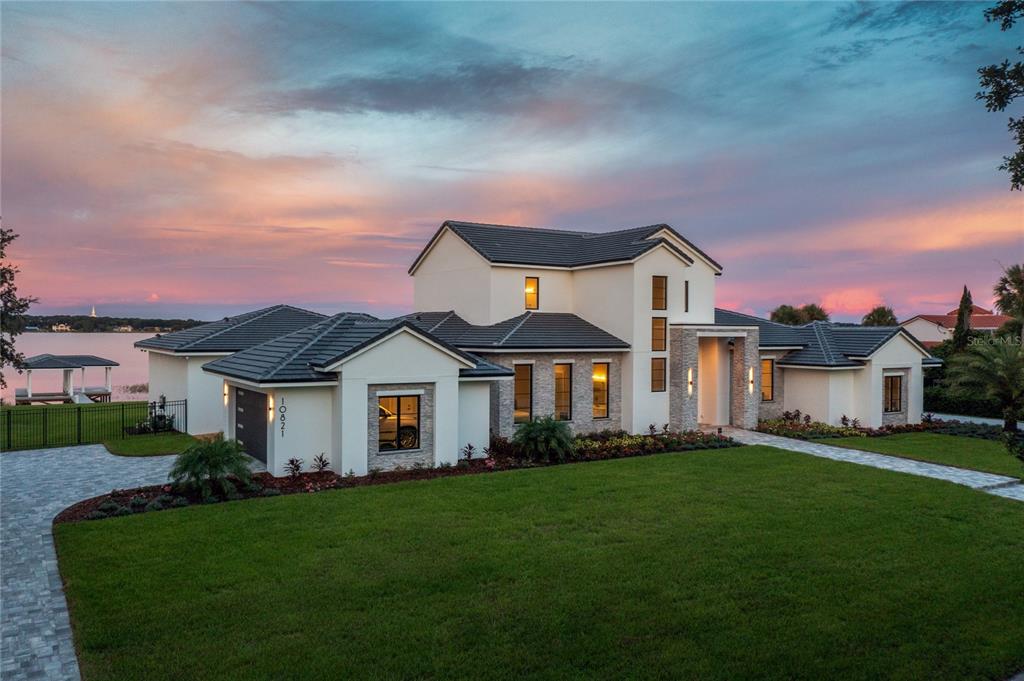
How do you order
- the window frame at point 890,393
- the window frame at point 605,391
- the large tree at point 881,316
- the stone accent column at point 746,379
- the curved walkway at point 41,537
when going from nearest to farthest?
the curved walkway at point 41,537 → the window frame at point 605,391 → the stone accent column at point 746,379 → the window frame at point 890,393 → the large tree at point 881,316

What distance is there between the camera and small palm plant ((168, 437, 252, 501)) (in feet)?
46.5

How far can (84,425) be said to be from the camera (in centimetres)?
2536

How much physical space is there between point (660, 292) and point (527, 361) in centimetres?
614

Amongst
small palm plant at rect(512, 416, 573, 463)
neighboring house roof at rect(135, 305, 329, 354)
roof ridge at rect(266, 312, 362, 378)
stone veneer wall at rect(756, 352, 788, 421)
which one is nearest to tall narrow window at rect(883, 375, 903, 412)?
stone veneer wall at rect(756, 352, 788, 421)

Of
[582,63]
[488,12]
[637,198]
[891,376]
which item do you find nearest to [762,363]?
[891,376]

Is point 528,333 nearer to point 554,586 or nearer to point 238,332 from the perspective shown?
point 238,332

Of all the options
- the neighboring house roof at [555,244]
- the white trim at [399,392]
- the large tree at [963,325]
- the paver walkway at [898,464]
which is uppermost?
the neighboring house roof at [555,244]

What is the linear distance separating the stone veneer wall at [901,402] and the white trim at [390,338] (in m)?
18.8

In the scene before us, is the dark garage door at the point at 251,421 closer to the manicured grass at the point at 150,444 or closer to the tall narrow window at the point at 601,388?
the manicured grass at the point at 150,444

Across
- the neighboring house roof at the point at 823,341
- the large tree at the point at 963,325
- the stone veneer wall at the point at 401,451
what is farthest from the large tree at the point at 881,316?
the stone veneer wall at the point at 401,451

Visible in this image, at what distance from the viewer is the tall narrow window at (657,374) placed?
24.2 metres

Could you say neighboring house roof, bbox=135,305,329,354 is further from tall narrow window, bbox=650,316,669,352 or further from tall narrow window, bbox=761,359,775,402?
tall narrow window, bbox=761,359,775,402

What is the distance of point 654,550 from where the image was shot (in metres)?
10.8

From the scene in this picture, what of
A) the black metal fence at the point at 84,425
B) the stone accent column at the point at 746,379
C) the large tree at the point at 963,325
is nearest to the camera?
the black metal fence at the point at 84,425
